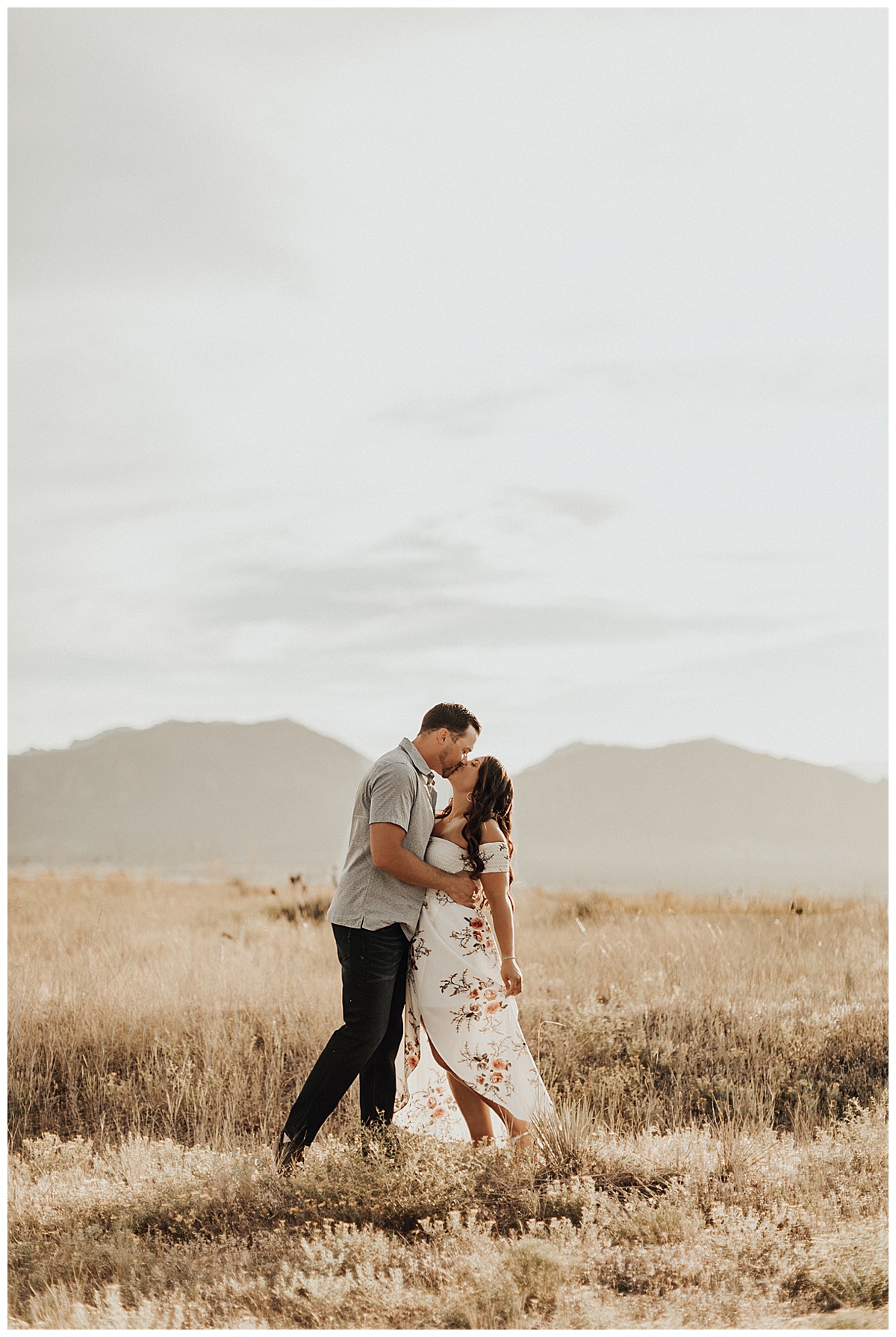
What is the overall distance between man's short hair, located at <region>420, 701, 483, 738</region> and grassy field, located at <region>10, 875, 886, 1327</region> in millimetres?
1887

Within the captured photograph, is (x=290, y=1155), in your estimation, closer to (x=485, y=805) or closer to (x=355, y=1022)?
(x=355, y=1022)

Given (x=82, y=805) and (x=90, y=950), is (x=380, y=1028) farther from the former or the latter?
(x=82, y=805)

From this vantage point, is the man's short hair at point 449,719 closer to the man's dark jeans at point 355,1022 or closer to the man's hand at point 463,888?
the man's hand at point 463,888

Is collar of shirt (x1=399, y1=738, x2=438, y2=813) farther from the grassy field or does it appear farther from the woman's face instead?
the grassy field

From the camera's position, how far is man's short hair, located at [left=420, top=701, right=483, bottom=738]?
4977 mm

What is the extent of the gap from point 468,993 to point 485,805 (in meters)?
0.91

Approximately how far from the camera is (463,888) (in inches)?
192

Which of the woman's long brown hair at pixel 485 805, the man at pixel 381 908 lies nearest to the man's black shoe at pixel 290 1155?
the man at pixel 381 908

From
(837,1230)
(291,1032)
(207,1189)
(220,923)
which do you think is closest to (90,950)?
(291,1032)

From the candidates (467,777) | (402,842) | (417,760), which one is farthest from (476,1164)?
(417,760)

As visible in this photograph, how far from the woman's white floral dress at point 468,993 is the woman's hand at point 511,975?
0.29 ft

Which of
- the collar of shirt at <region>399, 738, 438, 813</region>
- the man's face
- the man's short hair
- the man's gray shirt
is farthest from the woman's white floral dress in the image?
the man's short hair

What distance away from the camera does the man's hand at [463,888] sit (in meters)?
4.86

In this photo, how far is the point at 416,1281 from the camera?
3881 millimetres
